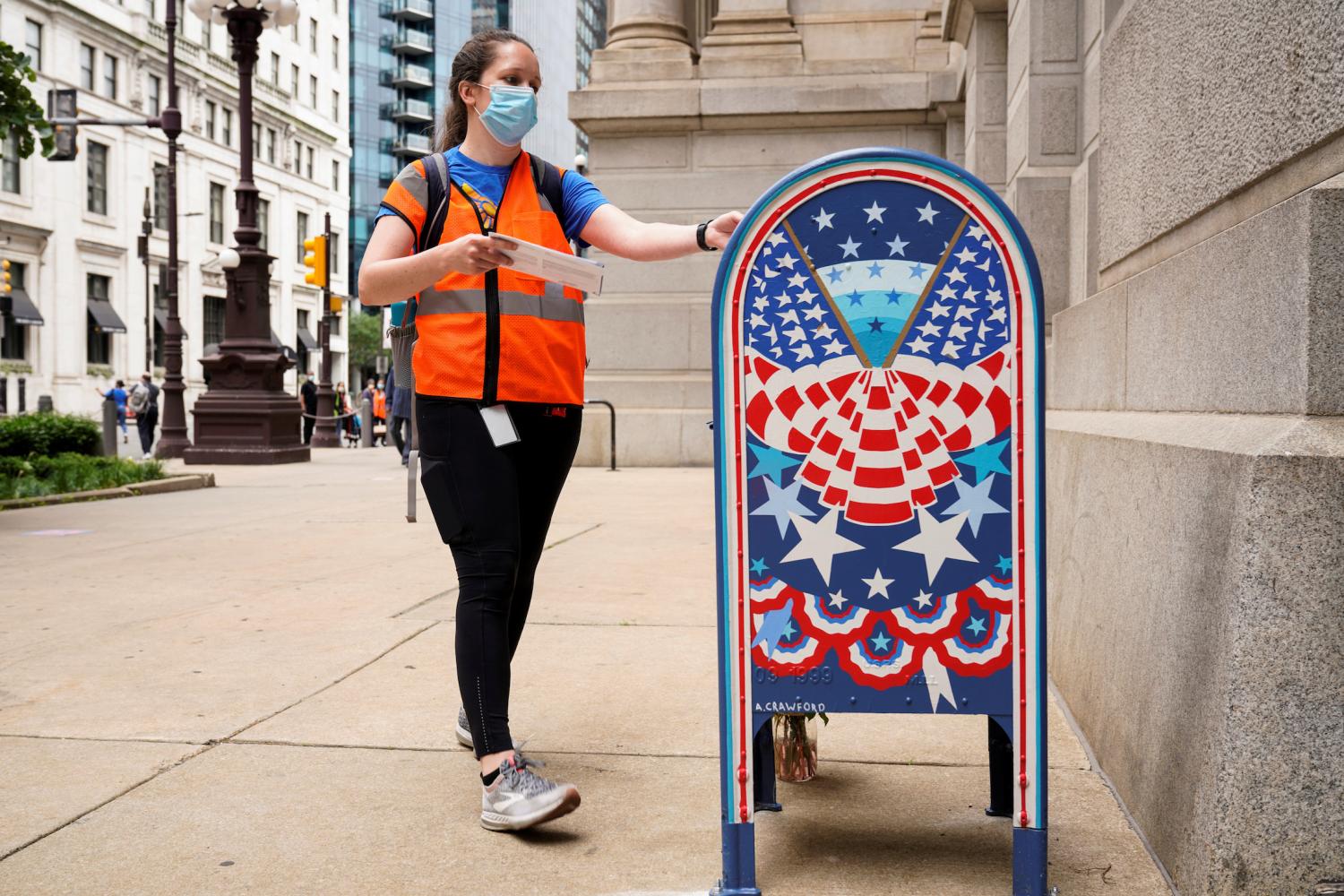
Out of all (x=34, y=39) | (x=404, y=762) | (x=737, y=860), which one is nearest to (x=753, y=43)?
(x=404, y=762)

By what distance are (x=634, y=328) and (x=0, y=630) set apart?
10856 mm

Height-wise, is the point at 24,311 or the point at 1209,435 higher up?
the point at 24,311

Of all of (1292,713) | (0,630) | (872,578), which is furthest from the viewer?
(0,630)

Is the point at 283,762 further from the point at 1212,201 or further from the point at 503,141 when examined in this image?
the point at 1212,201

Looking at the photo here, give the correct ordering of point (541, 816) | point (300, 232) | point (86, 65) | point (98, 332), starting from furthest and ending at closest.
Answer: point (300, 232), point (98, 332), point (86, 65), point (541, 816)

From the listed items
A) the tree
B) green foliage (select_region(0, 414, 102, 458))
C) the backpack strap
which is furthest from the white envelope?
the tree

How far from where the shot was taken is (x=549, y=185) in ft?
11.7

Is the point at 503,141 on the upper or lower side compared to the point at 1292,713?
upper

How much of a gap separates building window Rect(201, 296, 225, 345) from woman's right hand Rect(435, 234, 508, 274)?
62.6 m

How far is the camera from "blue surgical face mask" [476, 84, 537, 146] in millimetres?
3352

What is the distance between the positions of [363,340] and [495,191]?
301 ft

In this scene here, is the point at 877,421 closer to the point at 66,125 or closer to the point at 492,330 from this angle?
the point at 492,330

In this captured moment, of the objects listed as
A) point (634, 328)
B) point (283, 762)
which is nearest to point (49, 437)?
point (634, 328)

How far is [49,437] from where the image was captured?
50.2ft
